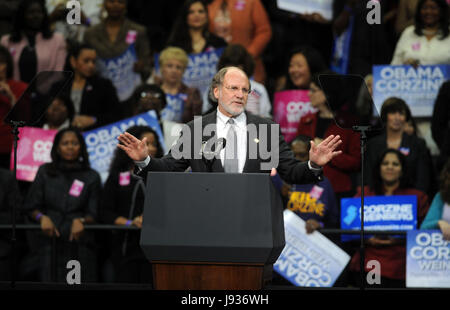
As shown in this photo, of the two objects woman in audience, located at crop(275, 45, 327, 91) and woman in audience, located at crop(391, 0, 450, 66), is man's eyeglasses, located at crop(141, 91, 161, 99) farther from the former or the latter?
woman in audience, located at crop(391, 0, 450, 66)

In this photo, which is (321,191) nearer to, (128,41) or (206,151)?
(206,151)

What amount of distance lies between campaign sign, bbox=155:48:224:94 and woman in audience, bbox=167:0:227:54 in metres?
0.13

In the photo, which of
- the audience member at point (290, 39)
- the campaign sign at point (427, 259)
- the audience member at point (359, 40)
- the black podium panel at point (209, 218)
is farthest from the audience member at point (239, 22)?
the black podium panel at point (209, 218)

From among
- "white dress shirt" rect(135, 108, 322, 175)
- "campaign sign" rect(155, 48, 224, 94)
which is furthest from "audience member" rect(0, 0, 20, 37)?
"white dress shirt" rect(135, 108, 322, 175)

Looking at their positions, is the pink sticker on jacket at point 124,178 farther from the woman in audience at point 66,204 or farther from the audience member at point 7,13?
the audience member at point 7,13

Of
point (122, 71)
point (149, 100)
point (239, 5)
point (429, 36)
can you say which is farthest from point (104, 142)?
point (429, 36)

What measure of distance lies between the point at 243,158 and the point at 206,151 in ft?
1.07

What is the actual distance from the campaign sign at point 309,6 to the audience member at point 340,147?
3.79ft

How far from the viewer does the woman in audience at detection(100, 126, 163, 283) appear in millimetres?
6211

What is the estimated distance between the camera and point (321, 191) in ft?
20.4

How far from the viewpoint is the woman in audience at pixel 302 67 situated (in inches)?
293

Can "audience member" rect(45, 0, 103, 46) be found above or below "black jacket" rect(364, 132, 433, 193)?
above

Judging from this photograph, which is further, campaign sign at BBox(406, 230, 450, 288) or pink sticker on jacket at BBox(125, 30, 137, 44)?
pink sticker on jacket at BBox(125, 30, 137, 44)

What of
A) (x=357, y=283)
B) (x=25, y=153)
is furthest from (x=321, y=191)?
(x=25, y=153)
